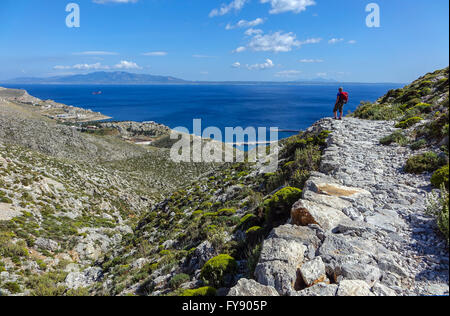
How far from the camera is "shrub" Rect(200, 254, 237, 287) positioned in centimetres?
653

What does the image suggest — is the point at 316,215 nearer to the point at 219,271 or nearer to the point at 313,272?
the point at 313,272

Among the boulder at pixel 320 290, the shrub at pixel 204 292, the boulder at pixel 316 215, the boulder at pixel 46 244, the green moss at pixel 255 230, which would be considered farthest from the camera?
the boulder at pixel 46 244

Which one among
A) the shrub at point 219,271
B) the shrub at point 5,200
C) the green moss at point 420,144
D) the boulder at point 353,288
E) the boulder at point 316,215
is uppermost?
the green moss at point 420,144

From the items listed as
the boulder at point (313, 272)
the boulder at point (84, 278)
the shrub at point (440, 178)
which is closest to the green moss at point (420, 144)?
the shrub at point (440, 178)

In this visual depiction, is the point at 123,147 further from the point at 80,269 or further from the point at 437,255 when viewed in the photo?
the point at 437,255

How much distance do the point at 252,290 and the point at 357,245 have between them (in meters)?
2.61

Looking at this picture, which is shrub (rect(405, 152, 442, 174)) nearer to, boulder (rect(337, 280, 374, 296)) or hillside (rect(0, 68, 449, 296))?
hillside (rect(0, 68, 449, 296))

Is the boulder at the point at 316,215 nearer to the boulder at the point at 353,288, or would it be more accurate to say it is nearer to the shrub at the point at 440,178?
the boulder at the point at 353,288

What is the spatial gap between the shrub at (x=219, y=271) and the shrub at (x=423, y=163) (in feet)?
23.3

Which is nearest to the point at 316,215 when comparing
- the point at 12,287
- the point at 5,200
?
the point at 12,287

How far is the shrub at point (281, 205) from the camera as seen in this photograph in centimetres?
825

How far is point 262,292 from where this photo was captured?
175 inches

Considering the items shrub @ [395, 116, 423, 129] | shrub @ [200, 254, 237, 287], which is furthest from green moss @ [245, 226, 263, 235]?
shrub @ [395, 116, 423, 129]

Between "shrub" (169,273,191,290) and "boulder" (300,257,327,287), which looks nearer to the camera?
"boulder" (300,257,327,287)
